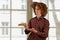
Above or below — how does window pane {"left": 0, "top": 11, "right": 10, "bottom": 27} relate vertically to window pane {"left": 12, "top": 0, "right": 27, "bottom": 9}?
below

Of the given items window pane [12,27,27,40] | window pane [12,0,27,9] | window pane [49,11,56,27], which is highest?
window pane [12,0,27,9]

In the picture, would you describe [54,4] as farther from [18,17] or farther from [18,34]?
[18,34]

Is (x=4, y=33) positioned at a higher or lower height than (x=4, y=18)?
lower

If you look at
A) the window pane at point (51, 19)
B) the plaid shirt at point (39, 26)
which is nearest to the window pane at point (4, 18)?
the window pane at point (51, 19)

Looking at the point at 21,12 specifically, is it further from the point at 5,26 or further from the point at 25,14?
the point at 5,26

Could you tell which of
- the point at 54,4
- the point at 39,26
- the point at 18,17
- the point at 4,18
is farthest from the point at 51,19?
the point at 39,26

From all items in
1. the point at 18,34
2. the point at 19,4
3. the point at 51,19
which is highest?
the point at 19,4

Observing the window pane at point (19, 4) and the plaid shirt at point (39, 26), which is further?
the window pane at point (19, 4)

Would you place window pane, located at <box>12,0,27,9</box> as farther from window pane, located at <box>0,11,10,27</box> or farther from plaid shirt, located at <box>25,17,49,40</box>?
plaid shirt, located at <box>25,17,49,40</box>

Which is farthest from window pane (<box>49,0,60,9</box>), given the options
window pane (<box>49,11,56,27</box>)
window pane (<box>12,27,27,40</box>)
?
window pane (<box>12,27,27,40</box>)

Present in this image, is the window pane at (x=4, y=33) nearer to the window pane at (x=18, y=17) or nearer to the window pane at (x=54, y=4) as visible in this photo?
the window pane at (x=18, y=17)

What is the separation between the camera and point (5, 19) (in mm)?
2537

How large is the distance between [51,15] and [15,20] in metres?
0.51

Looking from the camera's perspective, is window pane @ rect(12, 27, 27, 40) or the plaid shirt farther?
window pane @ rect(12, 27, 27, 40)
